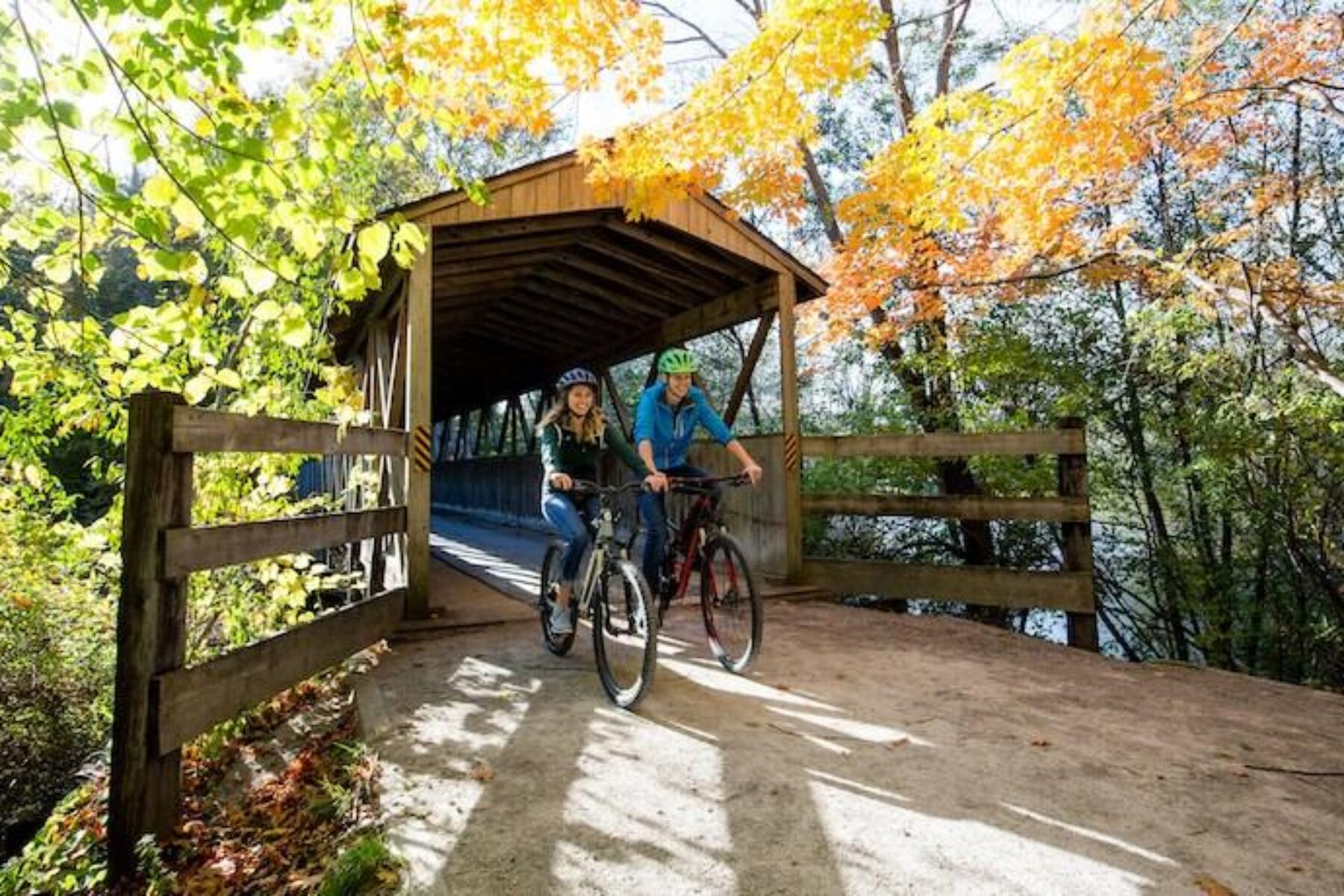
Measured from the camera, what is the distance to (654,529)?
419cm

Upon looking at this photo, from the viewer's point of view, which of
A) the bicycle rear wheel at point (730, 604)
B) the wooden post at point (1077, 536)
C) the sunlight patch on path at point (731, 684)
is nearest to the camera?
the sunlight patch on path at point (731, 684)

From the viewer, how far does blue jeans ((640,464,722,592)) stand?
4.14m

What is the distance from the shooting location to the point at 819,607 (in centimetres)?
618

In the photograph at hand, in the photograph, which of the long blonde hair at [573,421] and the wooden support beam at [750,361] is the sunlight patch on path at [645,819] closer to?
the long blonde hair at [573,421]

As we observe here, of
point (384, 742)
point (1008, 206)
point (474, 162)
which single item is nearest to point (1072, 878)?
point (384, 742)

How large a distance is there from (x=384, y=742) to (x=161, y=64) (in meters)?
2.70

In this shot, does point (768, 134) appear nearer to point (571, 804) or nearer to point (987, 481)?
point (987, 481)

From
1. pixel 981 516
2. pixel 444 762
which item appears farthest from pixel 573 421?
pixel 981 516

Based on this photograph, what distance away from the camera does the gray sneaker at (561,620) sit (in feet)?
14.0

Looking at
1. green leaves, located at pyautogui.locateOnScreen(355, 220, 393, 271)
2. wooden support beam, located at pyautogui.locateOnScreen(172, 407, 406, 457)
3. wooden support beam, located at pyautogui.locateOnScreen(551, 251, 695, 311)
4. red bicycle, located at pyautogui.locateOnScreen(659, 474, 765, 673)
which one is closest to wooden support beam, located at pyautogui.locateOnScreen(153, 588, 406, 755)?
wooden support beam, located at pyautogui.locateOnScreen(172, 407, 406, 457)

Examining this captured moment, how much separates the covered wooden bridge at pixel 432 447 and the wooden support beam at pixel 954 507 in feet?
0.05

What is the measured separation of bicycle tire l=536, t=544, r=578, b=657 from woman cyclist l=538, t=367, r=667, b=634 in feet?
0.13

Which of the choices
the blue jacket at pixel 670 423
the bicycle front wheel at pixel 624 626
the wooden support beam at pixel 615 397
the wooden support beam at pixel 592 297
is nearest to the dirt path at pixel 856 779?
the bicycle front wheel at pixel 624 626

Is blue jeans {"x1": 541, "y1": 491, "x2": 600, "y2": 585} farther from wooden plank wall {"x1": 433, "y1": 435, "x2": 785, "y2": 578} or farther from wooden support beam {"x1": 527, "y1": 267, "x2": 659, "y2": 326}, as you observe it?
wooden support beam {"x1": 527, "y1": 267, "x2": 659, "y2": 326}
